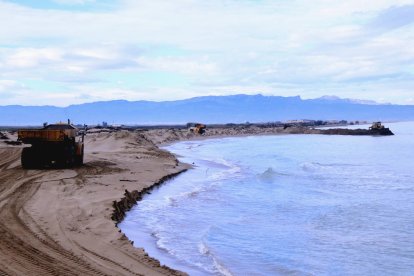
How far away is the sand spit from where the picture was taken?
9.20 metres

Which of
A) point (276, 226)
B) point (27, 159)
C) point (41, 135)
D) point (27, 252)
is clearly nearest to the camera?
point (27, 252)

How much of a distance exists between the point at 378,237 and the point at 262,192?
9.22 metres

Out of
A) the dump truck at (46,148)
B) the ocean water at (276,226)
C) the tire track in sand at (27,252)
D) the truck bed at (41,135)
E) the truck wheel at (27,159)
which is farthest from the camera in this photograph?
the truck wheel at (27,159)

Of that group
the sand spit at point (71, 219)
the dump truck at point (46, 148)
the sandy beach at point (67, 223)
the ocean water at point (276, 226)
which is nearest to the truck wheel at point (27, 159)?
the dump truck at point (46, 148)

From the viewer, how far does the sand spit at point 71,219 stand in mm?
9203

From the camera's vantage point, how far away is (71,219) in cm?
1316

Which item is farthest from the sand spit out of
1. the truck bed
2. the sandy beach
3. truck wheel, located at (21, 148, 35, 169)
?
the truck bed

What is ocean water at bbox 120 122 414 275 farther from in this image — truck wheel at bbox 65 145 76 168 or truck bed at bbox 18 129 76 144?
truck bed at bbox 18 129 76 144

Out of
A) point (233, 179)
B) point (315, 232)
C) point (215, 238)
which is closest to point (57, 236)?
point (215, 238)

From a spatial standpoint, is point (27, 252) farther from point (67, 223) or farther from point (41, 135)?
point (41, 135)

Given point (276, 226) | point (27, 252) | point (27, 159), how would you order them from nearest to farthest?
1. point (27, 252)
2. point (276, 226)
3. point (27, 159)

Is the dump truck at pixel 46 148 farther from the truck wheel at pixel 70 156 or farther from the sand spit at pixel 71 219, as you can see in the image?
the sand spit at pixel 71 219

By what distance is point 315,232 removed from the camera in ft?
49.7

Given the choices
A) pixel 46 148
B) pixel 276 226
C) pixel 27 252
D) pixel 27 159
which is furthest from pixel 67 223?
pixel 27 159
